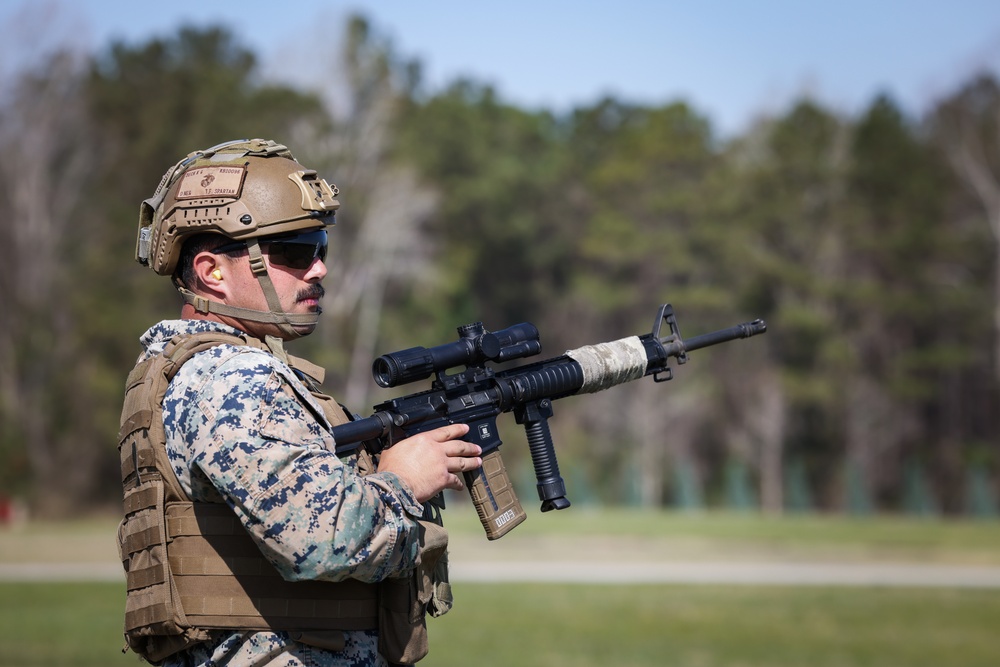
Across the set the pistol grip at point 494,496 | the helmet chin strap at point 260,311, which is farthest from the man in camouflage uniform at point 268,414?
the pistol grip at point 494,496

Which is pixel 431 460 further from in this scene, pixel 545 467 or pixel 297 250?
pixel 545 467

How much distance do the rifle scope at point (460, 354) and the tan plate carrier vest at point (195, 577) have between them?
48 centimetres

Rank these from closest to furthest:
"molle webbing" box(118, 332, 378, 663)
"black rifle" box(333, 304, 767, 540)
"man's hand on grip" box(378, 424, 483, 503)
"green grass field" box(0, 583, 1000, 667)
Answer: "molle webbing" box(118, 332, 378, 663)
"man's hand on grip" box(378, 424, 483, 503)
"black rifle" box(333, 304, 767, 540)
"green grass field" box(0, 583, 1000, 667)

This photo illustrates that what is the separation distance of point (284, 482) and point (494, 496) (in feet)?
3.45

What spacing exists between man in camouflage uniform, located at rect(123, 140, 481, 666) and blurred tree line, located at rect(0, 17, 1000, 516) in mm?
33644

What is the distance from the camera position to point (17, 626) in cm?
1367

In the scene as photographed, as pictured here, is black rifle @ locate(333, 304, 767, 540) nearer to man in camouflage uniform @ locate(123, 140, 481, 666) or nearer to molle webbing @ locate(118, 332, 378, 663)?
man in camouflage uniform @ locate(123, 140, 481, 666)

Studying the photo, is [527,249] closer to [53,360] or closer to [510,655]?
[53,360]

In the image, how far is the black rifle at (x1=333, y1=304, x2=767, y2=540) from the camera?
11.5ft

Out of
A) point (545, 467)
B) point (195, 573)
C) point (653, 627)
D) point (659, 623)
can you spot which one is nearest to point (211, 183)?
point (195, 573)

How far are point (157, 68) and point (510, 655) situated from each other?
135 ft

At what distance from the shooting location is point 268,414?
2994mm

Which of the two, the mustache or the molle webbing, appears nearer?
the molle webbing

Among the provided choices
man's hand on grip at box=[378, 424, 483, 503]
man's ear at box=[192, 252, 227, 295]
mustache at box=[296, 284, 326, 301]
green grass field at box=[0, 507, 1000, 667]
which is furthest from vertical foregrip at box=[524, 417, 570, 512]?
green grass field at box=[0, 507, 1000, 667]
